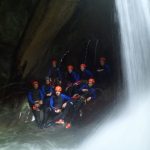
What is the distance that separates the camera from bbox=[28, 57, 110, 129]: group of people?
7445 millimetres

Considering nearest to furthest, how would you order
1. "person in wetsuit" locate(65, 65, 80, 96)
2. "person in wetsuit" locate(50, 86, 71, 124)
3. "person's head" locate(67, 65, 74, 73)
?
"person in wetsuit" locate(50, 86, 71, 124) → "person in wetsuit" locate(65, 65, 80, 96) → "person's head" locate(67, 65, 74, 73)

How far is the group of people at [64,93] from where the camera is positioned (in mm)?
7445

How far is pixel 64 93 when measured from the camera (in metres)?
7.63

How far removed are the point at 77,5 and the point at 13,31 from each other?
1.18 meters

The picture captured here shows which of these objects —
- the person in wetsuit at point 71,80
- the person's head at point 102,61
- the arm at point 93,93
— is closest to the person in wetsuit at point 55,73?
the person in wetsuit at point 71,80

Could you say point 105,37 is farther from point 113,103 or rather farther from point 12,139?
point 12,139

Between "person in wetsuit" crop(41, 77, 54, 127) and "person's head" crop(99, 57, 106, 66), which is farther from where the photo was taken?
"person's head" crop(99, 57, 106, 66)

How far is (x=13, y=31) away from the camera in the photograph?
773 centimetres

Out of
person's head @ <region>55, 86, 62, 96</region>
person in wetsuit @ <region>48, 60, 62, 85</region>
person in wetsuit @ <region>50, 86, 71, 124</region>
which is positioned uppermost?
person in wetsuit @ <region>48, 60, 62, 85</region>

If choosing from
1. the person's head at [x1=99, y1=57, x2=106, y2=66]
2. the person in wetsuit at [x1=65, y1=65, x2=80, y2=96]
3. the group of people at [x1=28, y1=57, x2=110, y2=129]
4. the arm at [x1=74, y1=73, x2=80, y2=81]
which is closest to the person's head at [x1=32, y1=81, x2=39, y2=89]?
the group of people at [x1=28, y1=57, x2=110, y2=129]

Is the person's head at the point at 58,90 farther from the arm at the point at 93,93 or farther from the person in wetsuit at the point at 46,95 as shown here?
the arm at the point at 93,93

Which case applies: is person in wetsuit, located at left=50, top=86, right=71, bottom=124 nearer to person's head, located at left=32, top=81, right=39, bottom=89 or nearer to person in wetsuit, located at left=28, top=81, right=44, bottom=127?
person in wetsuit, located at left=28, top=81, right=44, bottom=127

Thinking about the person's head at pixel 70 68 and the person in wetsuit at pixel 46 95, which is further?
the person's head at pixel 70 68

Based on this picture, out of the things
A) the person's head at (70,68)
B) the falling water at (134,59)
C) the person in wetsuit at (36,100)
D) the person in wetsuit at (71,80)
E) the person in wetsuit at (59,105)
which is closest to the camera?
the falling water at (134,59)
